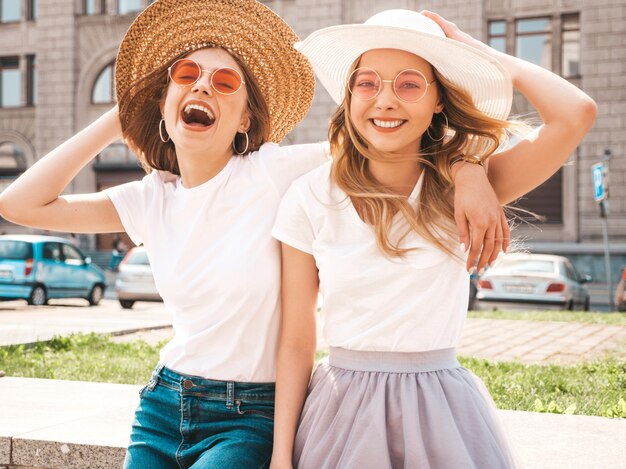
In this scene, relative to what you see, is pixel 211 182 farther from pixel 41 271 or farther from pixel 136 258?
pixel 136 258

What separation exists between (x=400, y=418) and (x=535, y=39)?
26.9 m

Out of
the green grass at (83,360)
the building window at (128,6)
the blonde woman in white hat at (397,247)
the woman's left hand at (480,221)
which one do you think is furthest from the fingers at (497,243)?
the building window at (128,6)

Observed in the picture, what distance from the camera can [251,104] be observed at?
9.41 ft

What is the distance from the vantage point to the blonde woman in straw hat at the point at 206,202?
8.23 feet

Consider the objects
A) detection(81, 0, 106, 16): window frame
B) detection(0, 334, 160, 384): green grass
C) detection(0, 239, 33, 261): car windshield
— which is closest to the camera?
detection(0, 334, 160, 384): green grass

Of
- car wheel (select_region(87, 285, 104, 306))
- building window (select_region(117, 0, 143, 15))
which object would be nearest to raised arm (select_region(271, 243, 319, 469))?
car wheel (select_region(87, 285, 104, 306))

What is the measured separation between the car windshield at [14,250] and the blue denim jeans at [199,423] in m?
15.2

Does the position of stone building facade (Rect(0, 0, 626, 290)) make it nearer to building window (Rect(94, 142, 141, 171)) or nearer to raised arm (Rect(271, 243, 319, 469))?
building window (Rect(94, 142, 141, 171))

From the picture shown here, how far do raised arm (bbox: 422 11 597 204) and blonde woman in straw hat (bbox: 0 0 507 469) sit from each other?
0.18 metres

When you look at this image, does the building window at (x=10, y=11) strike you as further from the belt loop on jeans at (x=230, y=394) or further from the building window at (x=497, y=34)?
the belt loop on jeans at (x=230, y=394)

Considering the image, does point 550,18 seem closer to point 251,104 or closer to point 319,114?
point 319,114

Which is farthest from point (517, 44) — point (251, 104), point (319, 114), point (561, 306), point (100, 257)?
point (251, 104)

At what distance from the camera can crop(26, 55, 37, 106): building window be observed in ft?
111

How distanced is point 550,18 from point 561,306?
1537 cm
